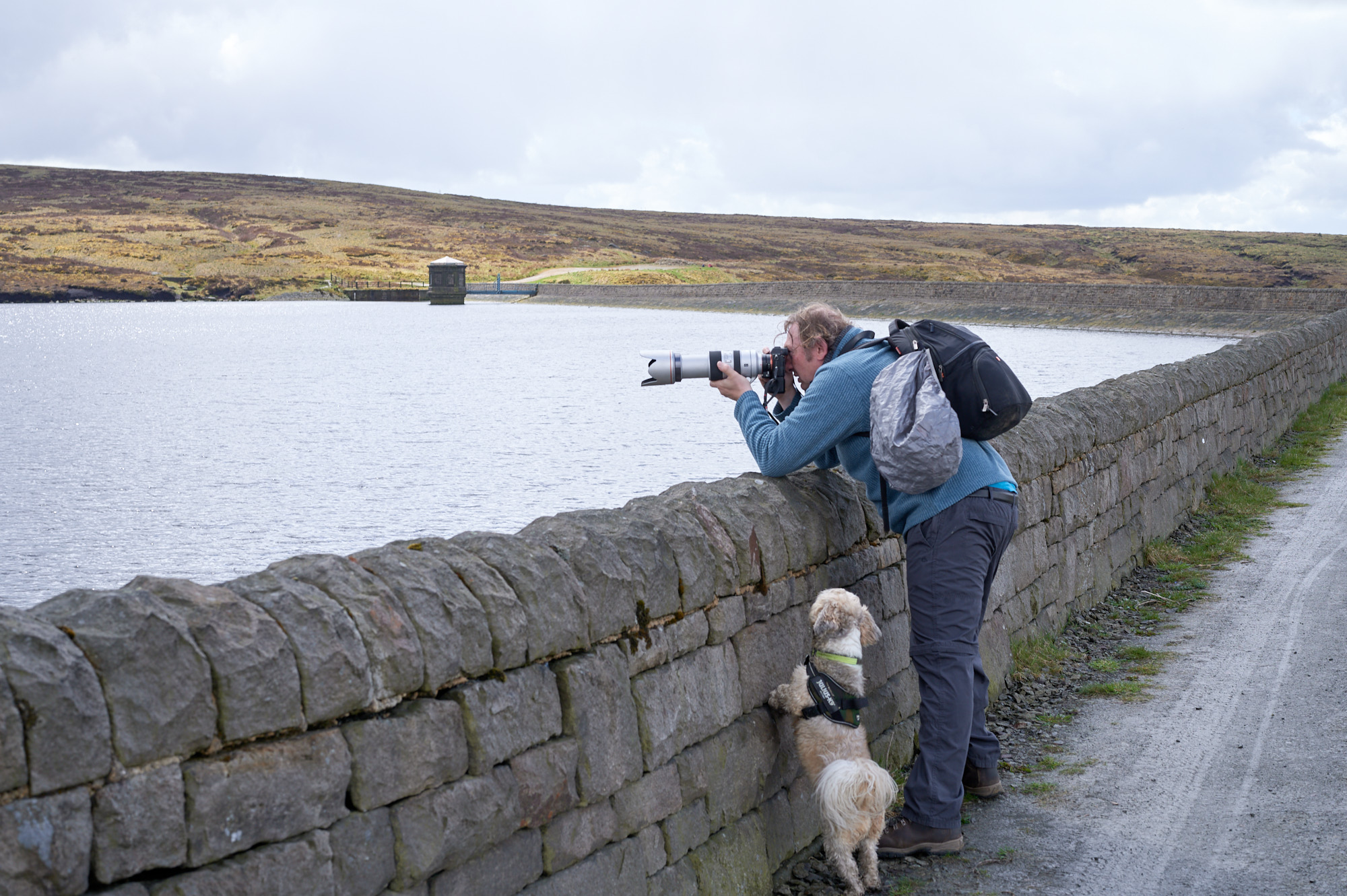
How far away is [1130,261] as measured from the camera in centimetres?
11219

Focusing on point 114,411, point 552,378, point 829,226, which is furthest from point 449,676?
point 829,226

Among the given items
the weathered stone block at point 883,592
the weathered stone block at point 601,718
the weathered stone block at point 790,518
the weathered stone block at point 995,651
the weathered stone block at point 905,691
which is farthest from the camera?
the weathered stone block at point 995,651

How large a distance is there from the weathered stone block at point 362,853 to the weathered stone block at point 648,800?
830 mm

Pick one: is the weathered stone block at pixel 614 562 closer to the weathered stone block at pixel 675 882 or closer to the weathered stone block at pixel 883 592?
the weathered stone block at pixel 675 882

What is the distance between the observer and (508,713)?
112 inches

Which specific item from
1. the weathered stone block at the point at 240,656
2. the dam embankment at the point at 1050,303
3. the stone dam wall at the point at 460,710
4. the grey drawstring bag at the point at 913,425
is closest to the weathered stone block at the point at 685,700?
the stone dam wall at the point at 460,710

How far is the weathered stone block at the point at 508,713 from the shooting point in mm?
2740

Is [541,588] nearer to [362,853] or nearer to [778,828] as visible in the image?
[362,853]

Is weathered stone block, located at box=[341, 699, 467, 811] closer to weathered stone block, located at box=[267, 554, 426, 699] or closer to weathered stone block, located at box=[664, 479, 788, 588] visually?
weathered stone block, located at box=[267, 554, 426, 699]

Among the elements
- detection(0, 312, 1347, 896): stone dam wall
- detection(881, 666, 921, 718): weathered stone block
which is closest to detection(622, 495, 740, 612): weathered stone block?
detection(0, 312, 1347, 896): stone dam wall

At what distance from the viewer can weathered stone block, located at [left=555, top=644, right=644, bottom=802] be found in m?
3.05

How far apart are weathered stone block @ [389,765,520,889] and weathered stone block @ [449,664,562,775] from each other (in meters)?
0.06

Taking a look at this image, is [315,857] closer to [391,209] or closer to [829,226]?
[391,209]

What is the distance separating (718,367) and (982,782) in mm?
1957
